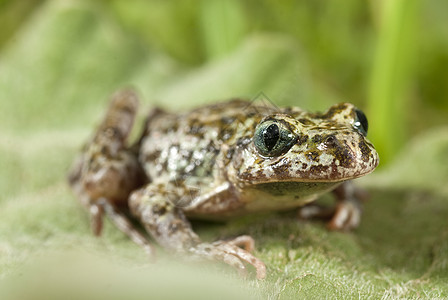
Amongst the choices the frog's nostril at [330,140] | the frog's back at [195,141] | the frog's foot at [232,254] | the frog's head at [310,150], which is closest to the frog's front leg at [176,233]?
the frog's foot at [232,254]

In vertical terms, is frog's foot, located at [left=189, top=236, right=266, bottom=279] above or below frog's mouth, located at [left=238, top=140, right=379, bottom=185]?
below

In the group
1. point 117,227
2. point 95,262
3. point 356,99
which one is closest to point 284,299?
point 95,262

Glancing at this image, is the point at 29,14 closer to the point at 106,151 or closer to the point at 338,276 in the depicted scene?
the point at 106,151

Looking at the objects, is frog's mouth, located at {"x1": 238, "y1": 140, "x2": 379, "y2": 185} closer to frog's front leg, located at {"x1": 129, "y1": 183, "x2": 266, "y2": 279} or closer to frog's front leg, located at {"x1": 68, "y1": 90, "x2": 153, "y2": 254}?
frog's front leg, located at {"x1": 129, "y1": 183, "x2": 266, "y2": 279}

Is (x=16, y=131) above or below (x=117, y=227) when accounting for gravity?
above

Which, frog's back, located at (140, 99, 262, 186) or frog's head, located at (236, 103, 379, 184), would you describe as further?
frog's back, located at (140, 99, 262, 186)

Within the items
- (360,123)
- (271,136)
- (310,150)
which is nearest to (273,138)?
(271,136)

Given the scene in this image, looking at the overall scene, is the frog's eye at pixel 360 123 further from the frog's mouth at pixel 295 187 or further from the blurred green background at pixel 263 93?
the blurred green background at pixel 263 93

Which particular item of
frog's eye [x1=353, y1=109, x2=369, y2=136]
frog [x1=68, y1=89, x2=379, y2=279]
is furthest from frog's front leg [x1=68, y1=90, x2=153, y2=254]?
frog's eye [x1=353, y1=109, x2=369, y2=136]
